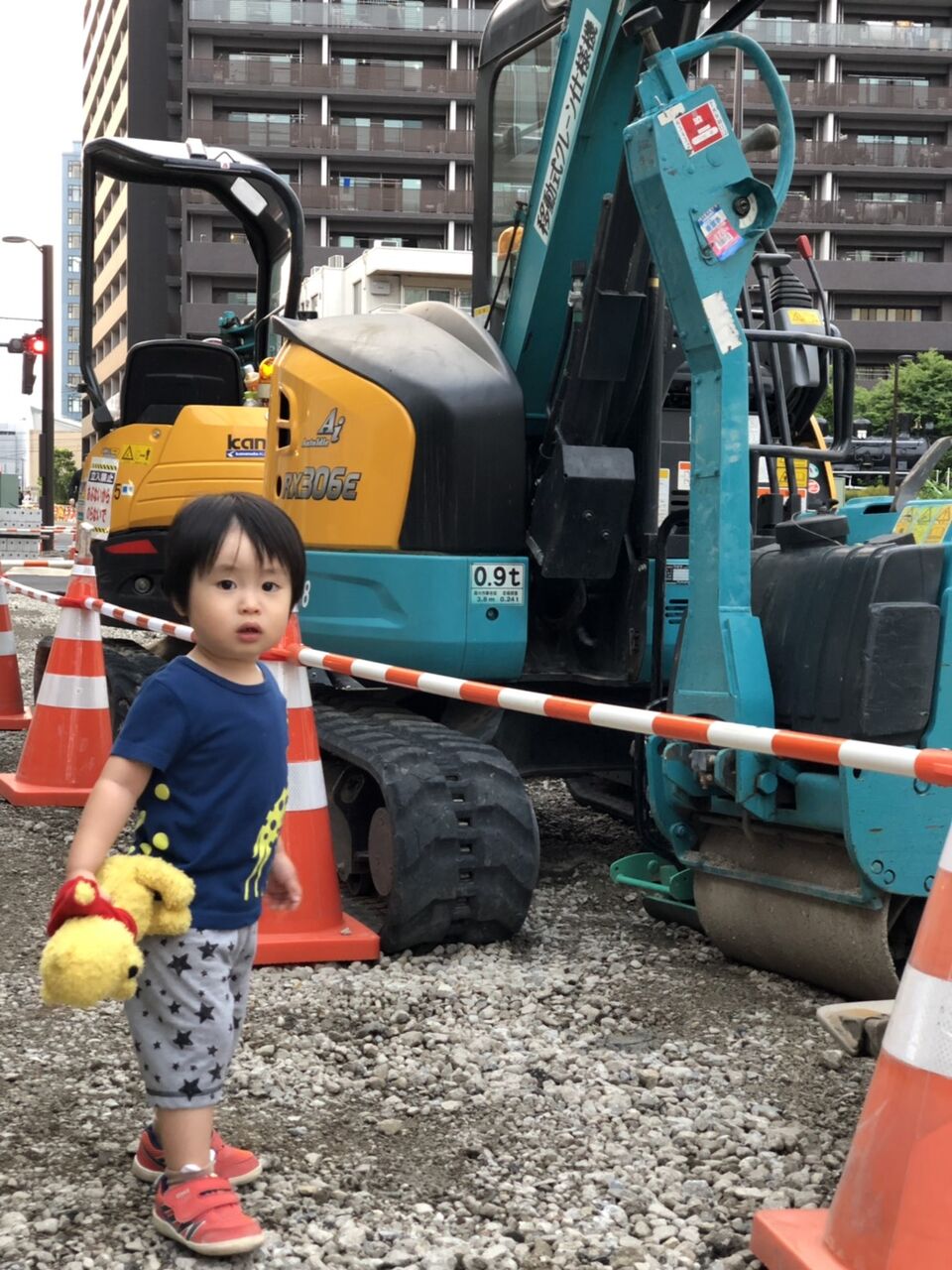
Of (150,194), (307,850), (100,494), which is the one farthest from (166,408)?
(150,194)

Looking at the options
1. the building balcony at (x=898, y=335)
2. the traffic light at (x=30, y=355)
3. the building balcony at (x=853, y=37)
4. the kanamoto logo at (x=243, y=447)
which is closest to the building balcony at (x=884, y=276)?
the building balcony at (x=898, y=335)

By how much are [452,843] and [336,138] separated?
6720 cm

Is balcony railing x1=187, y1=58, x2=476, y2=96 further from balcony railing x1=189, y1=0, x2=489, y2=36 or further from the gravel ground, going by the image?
the gravel ground

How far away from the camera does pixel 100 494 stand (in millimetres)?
8305

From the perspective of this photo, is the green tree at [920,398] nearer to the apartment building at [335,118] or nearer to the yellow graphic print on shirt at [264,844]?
the apartment building at [335,118]

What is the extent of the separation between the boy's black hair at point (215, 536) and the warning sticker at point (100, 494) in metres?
5.71

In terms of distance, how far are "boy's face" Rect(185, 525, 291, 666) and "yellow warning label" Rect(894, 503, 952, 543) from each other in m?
1.95

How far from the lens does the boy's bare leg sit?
8.86 ft

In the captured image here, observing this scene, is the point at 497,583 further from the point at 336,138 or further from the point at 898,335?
the point at 898,335

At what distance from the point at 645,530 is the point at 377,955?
1.70 meters

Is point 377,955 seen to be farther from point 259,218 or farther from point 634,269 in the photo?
point 259,218

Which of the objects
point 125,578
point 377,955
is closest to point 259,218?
point 125,578

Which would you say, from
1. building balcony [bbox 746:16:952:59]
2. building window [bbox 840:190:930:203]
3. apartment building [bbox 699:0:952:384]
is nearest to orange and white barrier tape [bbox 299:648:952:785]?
apartment building [bbox 699:0:952:384]

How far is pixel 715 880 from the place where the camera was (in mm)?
4375
